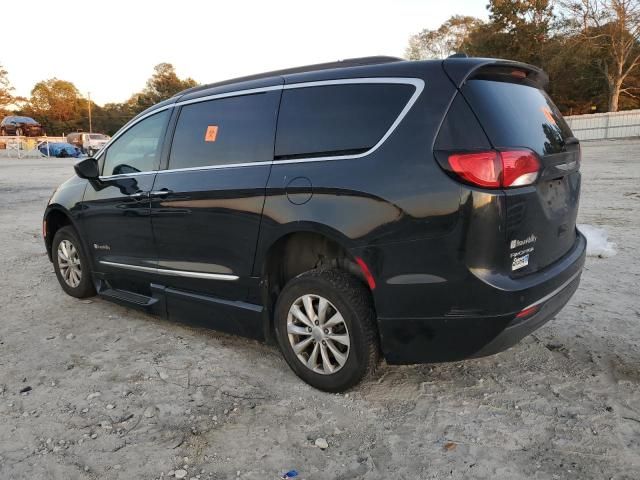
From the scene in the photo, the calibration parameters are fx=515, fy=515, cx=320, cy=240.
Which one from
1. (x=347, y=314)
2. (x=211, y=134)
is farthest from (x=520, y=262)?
(x=211, y=134)

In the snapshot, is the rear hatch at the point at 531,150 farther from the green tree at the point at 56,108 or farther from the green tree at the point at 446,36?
the green tree at the point at 56,108

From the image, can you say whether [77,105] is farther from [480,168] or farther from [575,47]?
[480,168]

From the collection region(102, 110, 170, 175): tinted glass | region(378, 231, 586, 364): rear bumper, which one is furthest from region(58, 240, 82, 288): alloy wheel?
region(378, 231, 586, 364): rear bumper

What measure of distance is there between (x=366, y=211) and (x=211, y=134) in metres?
1.48

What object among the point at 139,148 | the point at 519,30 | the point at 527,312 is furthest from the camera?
the point at 519,30

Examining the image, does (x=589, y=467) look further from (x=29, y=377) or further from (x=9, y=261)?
(x=9, y=261)

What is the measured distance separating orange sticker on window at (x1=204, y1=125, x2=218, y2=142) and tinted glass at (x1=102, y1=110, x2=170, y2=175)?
526 millimetres

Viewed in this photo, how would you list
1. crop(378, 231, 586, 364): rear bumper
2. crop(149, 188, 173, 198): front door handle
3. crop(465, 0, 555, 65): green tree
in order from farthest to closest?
1. crop(465, 0, 555, 65): green tree
2. crop(149, 188, 173, 198): front door handle
3. crop(378, 231, 586, 364): rear bumper

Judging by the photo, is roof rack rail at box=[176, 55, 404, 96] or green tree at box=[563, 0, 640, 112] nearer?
roof rack rail at box=[176, 55, 404, 96]

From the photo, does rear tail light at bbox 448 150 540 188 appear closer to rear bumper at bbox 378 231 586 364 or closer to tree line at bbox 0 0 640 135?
rear bumper at bbox 378 231 586 364

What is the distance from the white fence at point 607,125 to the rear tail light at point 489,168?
1319 inches

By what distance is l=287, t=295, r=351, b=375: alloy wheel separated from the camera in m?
2.95

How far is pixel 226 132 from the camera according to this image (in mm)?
3531

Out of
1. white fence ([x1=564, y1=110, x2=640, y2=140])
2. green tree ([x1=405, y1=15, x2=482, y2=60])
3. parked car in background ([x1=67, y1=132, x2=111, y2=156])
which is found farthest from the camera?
green tree ([x1=405, y1=15, x2=482, y2=60])
